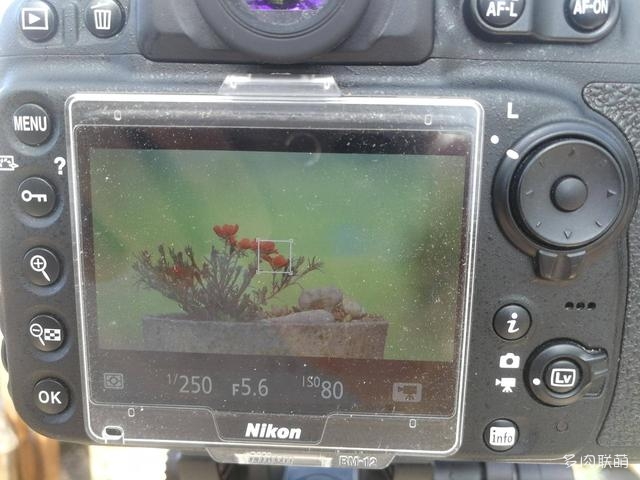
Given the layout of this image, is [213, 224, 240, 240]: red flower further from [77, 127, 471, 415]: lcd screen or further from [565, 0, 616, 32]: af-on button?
[565, 0, 616, 32]: af-on button

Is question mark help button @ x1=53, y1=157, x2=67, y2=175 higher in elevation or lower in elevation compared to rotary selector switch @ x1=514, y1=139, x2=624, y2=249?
lower

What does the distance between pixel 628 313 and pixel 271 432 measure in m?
0.23

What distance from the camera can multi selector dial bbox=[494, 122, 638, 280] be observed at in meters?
0.42

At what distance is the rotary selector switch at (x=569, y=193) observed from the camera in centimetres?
42

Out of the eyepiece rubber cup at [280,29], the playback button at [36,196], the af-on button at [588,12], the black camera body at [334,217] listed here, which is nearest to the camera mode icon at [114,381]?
the black camera body at [334,217]

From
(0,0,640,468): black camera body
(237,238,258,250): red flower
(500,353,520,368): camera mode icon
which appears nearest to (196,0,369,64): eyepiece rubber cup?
(0,0,640,468): black camera body

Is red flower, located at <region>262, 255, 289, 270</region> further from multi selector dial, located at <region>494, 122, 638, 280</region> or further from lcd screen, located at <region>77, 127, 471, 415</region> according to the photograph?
multi selector dial, located at <region>494, 122, 638, 280</region>

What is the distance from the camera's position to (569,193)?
Result: 0.41 meters

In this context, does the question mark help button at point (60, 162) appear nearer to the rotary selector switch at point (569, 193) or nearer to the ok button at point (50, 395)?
the ok button at point (50, 395)

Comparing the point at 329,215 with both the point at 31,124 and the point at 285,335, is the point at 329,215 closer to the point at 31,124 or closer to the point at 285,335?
the point at 285,335

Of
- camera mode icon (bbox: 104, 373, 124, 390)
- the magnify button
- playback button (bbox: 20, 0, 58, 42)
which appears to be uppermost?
playback button (bbox: 20, 0, 58, 42)

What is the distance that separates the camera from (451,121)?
1.36 feet

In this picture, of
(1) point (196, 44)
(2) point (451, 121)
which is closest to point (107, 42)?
(1) point (196, 44)

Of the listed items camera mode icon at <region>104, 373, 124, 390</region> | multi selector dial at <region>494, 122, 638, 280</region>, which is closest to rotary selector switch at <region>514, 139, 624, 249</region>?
multi selector dial at <region>494, 122, 638, 280</region>
